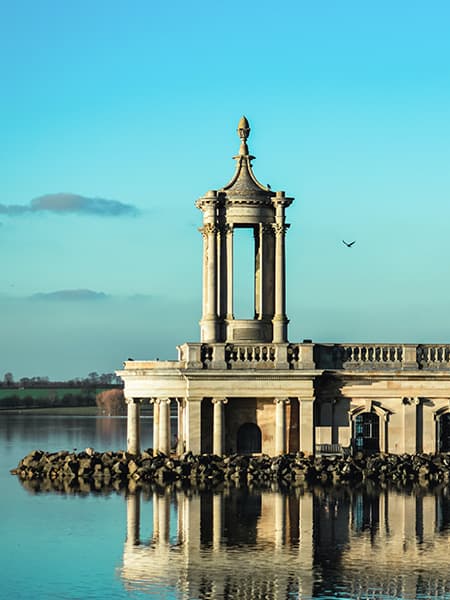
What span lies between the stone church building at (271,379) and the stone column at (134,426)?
74 mm

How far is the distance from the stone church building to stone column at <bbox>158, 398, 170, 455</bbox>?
46 millimetres

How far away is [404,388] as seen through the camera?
72.8m

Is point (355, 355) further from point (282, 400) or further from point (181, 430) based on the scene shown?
point (181, 430)

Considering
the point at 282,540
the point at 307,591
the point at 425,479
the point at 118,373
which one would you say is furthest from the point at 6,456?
the point at 307,591

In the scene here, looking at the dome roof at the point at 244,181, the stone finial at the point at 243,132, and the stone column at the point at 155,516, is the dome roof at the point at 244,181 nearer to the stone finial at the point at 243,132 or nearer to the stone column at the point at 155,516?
the stone finial at the point at 243,132

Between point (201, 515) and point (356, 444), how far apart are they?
17885 millimetres

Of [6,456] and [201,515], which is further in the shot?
[6,456]

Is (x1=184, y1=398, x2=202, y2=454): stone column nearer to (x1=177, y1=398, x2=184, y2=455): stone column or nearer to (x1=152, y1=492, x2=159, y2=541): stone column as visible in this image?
(x1=177, y1=398, x2=184, y2=455): stone column

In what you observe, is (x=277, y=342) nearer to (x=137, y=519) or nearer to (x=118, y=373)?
(x=118, y=373)

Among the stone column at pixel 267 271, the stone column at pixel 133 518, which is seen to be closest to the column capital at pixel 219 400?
the stone column at pixel 267 271

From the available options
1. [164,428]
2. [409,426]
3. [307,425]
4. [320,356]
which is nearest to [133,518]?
[307,425]

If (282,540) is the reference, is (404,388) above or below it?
above

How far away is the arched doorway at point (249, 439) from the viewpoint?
2867 inches

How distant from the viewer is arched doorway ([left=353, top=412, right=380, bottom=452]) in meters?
73.3
